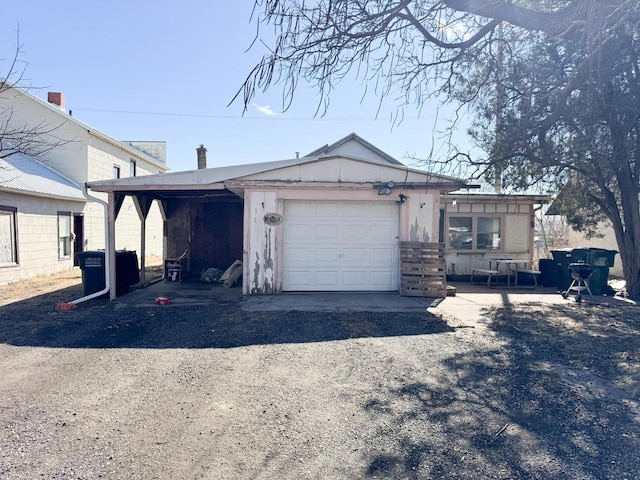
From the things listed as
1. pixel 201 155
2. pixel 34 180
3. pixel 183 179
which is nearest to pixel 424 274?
pixel 183 179

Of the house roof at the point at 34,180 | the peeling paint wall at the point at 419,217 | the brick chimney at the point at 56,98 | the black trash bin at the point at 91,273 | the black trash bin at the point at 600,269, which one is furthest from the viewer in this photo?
the brick chimney at the point at 56,98

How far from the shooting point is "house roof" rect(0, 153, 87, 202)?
1169 centimetres

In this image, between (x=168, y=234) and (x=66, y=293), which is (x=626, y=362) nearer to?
(x=66, y=293)

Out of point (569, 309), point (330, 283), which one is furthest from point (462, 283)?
point (330, 283)

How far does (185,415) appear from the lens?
344 centimetres

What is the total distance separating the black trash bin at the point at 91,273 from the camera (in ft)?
29.1

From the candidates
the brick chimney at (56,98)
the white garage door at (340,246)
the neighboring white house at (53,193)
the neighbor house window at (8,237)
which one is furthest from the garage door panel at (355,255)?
the brick chimney at (56,98)

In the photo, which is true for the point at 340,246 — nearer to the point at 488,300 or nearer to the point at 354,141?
the point at 488,300

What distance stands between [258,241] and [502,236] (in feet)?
27.6

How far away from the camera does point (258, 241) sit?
9.04 m

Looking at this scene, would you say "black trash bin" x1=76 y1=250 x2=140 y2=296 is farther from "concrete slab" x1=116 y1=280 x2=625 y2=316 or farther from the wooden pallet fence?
the wooden pallet fence

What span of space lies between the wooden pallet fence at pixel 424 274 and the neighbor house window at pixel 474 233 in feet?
14.5

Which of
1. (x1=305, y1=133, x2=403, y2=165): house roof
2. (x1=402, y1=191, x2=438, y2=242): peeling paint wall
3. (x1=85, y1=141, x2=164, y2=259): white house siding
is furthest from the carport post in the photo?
(x1=305, y1=133, x2=403, y2=165): house roof

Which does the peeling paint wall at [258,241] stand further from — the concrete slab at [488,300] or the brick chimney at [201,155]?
the brick chimney at [201,155]
